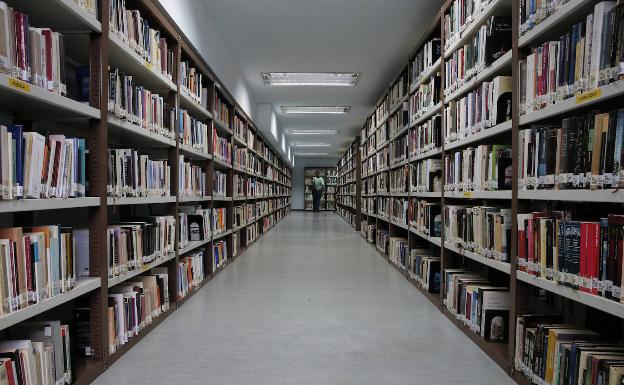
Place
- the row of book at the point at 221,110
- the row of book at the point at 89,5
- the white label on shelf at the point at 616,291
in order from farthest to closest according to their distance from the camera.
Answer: the row of book at the point at 221,110 → the row of book at the point at 89,5 → the white label on shelf at the point at 616,291

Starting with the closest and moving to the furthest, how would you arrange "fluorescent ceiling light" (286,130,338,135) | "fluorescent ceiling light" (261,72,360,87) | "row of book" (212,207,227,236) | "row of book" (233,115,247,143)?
"row of book" (212,207,227,236)
"row of book" (233,115,247,143)
"fluorescent ceiling light" (261,72,360,87)
"fluorescent ceiling light" (286,130,338,135)

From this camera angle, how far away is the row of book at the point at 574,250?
5.16ft

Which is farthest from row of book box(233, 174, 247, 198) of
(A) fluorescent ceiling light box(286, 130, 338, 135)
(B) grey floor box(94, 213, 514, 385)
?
(A) fluorescent ceiling light box(286, 130, 338, 135)

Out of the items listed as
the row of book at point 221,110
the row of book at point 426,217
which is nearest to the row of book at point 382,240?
the row of book at point 426,217

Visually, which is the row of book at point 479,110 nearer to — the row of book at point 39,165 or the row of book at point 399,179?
the row of book at point 399,179

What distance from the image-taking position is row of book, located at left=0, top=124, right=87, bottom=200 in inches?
63.1

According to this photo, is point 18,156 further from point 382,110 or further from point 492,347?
point 382,110

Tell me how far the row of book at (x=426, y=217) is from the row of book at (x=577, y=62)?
186 centimetres

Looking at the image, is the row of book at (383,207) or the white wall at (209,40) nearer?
the white wall at (209,40)

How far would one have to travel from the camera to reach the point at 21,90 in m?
1.65

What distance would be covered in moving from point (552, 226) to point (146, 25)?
9.77 feet

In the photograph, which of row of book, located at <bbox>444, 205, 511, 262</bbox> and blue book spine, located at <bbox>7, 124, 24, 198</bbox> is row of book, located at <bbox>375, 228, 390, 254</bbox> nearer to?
row of book, located at <bbox>444, 205, 511, 262</bbox>

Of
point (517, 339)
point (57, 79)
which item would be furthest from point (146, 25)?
point (517, 339)

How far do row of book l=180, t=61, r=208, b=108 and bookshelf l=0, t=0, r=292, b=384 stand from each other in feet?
0.04
